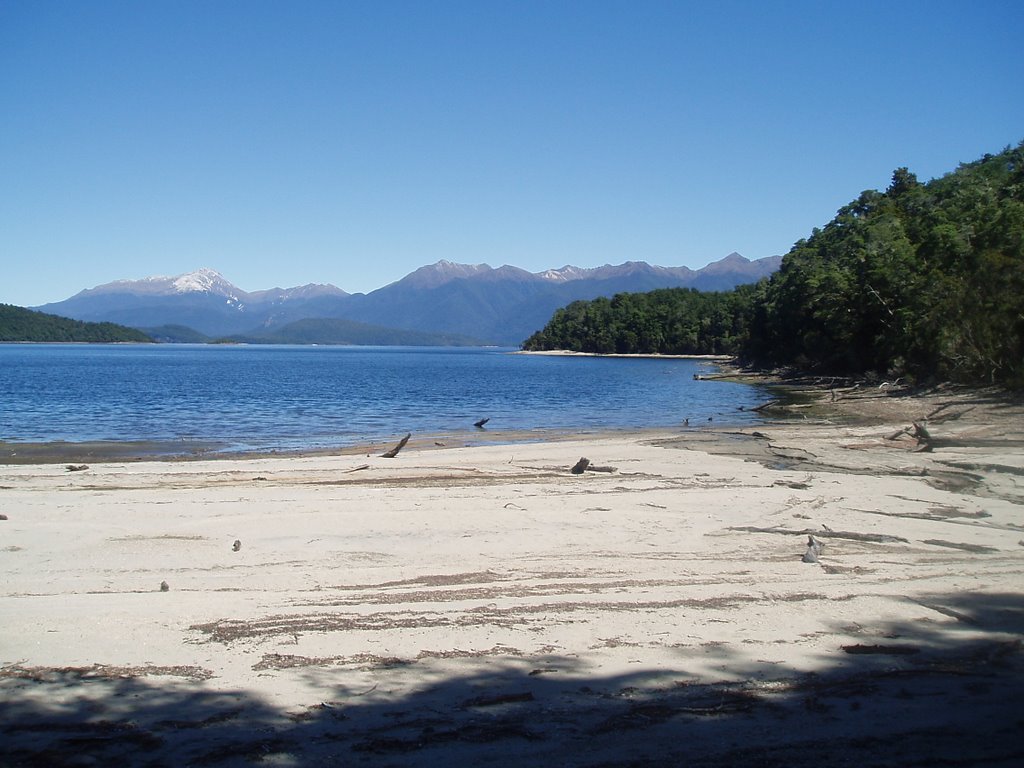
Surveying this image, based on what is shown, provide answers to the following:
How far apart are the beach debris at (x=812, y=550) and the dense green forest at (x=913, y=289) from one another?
28.0 metres

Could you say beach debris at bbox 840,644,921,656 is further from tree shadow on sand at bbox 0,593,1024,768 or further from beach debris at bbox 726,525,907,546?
beach debris at bbox 726,525,907,546

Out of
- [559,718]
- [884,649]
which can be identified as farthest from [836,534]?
[559,718]

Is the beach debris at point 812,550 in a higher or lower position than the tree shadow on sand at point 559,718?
lower

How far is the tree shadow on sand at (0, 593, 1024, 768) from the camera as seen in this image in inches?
201

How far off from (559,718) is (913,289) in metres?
48.2

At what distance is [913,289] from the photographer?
46.4 meters

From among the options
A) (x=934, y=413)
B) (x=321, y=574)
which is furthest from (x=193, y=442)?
(x=934, y=413)

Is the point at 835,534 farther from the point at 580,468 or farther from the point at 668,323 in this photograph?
the point at 668,323

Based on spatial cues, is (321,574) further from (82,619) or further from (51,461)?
(51,461)

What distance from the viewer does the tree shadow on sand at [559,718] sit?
16.7 ft

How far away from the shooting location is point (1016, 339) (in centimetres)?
3394

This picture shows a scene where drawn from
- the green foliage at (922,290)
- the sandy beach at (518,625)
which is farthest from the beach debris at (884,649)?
the green foliage at (922,290)

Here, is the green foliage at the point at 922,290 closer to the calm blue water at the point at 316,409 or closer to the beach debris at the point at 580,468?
the calm blue water at the point at 316,409

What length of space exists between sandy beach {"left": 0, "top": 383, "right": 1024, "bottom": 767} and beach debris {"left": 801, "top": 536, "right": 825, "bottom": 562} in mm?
50
